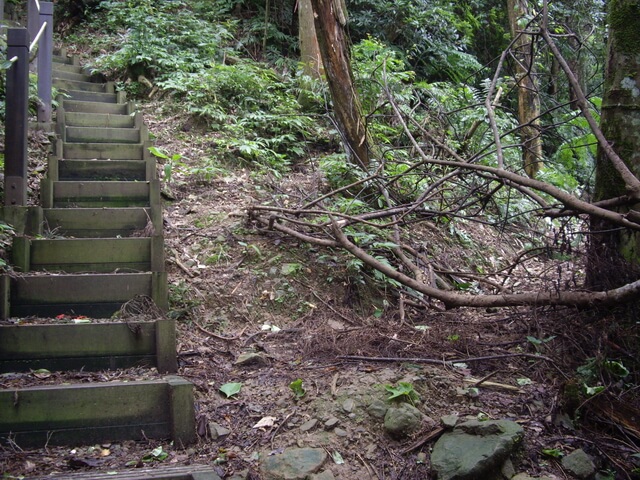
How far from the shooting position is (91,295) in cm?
430

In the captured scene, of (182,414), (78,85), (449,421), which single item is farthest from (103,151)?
(449,421)

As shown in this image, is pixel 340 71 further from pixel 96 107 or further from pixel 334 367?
pixel 334 367

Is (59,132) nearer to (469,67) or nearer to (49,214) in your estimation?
(49,214)

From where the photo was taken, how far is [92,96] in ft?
26.8

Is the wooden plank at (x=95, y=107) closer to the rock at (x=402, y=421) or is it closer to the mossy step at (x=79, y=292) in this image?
the mossy step at (x=79, y=292)

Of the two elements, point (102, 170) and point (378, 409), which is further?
point (102, 170)

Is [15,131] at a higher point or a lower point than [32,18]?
lower

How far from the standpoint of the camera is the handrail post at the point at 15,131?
15.4 feet

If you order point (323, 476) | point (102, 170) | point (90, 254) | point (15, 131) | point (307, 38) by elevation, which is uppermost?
point (307, 38)

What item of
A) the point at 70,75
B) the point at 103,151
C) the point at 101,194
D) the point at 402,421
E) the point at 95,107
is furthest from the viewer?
the point at 70,75

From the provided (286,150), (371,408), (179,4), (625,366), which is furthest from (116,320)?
(179,4)

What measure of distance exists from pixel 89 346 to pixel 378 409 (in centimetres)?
212

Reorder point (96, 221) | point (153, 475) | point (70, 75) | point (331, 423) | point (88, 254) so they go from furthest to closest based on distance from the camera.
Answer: point (70, 75) → point (96, 221) → point (88, 254) → point (331, 423) → point (153, 475)

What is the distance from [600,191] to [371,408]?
239 centimetres
